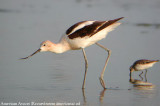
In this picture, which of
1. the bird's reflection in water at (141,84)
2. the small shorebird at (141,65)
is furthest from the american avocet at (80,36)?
the small shorebird at (141,65)

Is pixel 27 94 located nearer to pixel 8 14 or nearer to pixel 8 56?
pixel 8 56

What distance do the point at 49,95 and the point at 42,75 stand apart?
1160 mm

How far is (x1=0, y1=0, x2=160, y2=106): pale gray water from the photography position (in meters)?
6.16

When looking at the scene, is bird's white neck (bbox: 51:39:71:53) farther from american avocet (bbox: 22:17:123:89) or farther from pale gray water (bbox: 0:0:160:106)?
pale gray water (bbox: 0:0:160:106)

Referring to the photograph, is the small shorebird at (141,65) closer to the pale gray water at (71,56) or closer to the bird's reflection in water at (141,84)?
the pale gray water at (71,56)

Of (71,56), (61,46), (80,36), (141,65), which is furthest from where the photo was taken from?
(71,56)

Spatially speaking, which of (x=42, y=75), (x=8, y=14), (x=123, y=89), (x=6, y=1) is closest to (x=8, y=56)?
(x=42, y=75)

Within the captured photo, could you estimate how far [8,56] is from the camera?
333 inches

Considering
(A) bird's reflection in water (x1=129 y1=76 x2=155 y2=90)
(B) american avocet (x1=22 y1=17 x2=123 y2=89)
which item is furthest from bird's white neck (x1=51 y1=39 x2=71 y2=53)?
(A) bird's reflection in water (x1=129 y1=76 x2=155 y2=90)

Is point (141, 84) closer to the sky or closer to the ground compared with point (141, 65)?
closer to the ground

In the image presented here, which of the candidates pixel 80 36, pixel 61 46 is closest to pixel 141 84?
pixel 80 36

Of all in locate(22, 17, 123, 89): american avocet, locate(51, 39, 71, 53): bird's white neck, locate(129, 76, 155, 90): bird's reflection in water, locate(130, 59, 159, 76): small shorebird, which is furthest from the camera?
locate(130, 59, 159, 76): small shorebird

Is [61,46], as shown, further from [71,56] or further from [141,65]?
[141,65]

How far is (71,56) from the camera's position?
8922 mm
